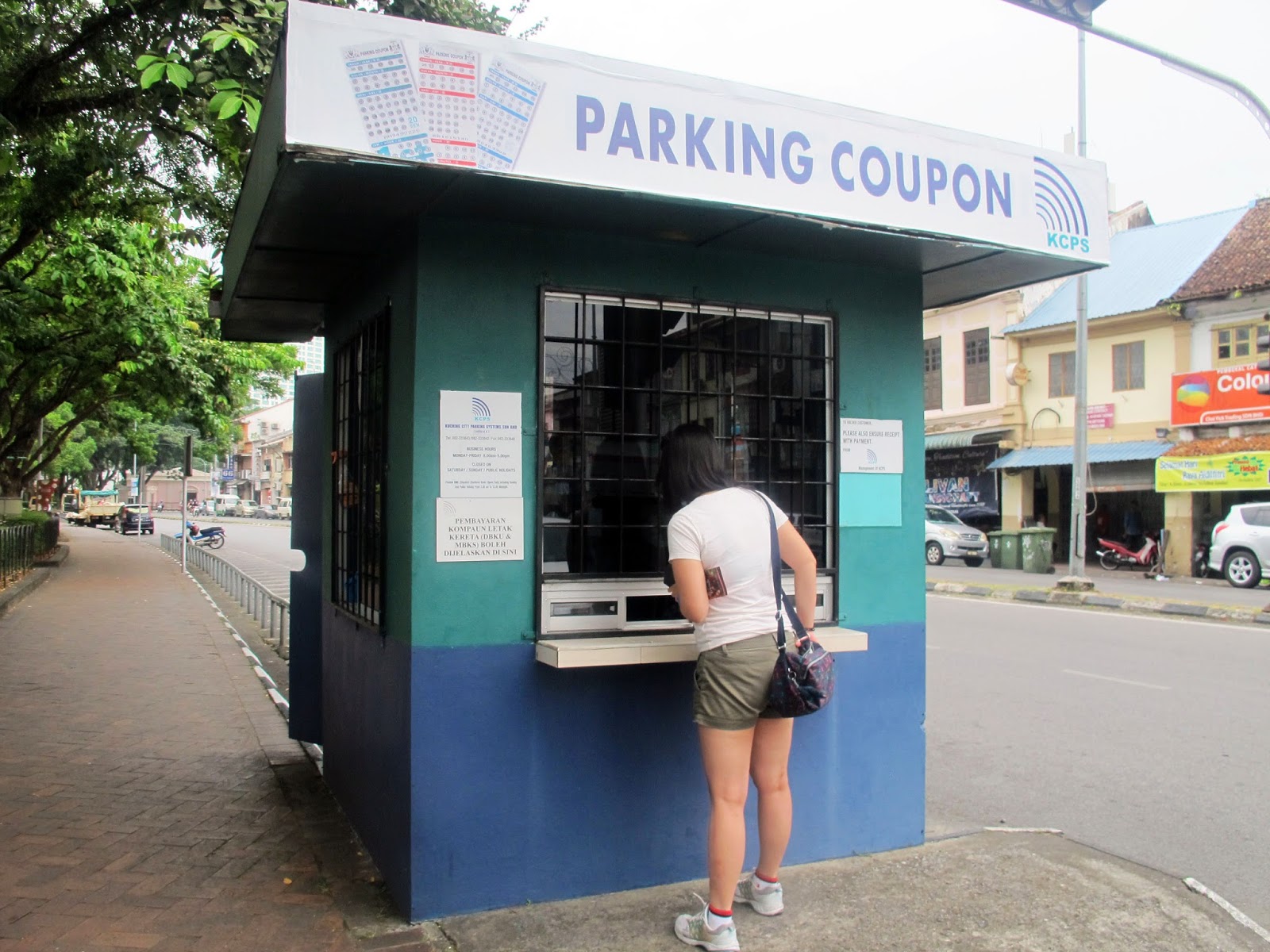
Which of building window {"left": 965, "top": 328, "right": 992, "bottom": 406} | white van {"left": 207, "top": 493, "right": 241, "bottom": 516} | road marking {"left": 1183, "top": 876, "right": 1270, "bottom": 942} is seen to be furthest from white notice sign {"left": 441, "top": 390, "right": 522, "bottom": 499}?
white van {"left": 207, "top": 493, "right": 241, "bottom": 516}

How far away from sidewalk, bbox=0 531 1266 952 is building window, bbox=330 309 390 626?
3.75 feet

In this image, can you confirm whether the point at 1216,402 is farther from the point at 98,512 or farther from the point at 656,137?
the point at 98,512

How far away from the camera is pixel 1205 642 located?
12.3 m

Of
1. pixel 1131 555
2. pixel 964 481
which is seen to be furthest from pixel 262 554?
pixel 1131 555

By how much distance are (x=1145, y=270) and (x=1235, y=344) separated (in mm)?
4301

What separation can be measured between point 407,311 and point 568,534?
110 centimetres

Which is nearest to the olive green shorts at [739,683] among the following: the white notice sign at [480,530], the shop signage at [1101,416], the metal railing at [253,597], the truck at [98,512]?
the white notice sign at [480,530]

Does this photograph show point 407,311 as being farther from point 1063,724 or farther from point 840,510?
point 1063,724

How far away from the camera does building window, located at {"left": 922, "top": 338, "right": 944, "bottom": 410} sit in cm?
3197

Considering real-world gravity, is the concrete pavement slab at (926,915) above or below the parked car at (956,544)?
below

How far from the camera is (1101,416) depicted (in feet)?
87.2

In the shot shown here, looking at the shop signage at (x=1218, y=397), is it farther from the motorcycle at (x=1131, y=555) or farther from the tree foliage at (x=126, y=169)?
the tree foliage at (x=126, y=169)

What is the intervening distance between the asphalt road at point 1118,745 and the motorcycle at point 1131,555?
1254 centimetres

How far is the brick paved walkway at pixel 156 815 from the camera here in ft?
13.2
